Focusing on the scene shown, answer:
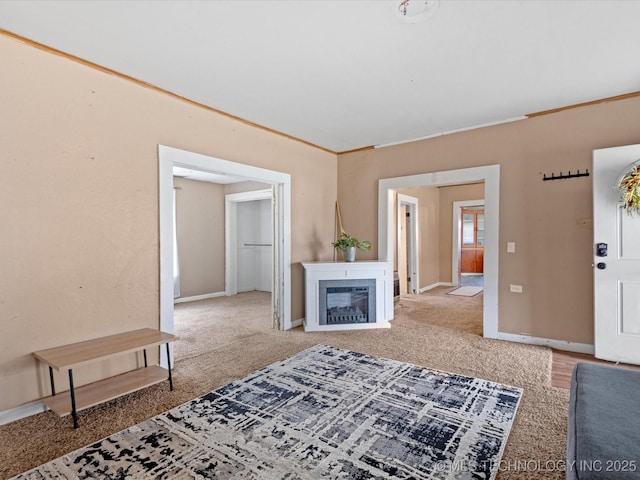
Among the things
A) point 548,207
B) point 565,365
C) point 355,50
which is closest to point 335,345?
point 565,365

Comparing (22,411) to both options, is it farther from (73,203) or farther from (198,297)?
(198,297)

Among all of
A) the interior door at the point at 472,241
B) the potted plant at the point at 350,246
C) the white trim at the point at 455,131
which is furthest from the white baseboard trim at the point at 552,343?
the interior door at the point at 472,241

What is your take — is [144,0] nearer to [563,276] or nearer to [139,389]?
[139,389]

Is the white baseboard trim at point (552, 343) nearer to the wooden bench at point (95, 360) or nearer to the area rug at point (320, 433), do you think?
the area rug at point (320, 433)

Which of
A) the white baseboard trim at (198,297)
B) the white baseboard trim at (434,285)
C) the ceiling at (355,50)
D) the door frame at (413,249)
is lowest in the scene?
the white baseboard trim at (198,297)

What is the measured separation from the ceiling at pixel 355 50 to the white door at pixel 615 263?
0.67m

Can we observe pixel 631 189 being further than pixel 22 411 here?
Yes

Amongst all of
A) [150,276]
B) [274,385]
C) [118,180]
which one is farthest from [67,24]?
[274,385]

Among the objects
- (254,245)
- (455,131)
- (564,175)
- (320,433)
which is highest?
(455,131)

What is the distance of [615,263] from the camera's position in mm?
3076

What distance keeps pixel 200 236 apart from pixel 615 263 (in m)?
6.24

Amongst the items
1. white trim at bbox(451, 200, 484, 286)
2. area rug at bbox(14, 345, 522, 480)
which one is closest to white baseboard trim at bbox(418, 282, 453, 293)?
white trim at bbox(451, 200, 484, 286)

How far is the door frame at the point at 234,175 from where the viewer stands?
3.02 meters

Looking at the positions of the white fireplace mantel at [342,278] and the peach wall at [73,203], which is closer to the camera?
the peach wall at [73,203]
